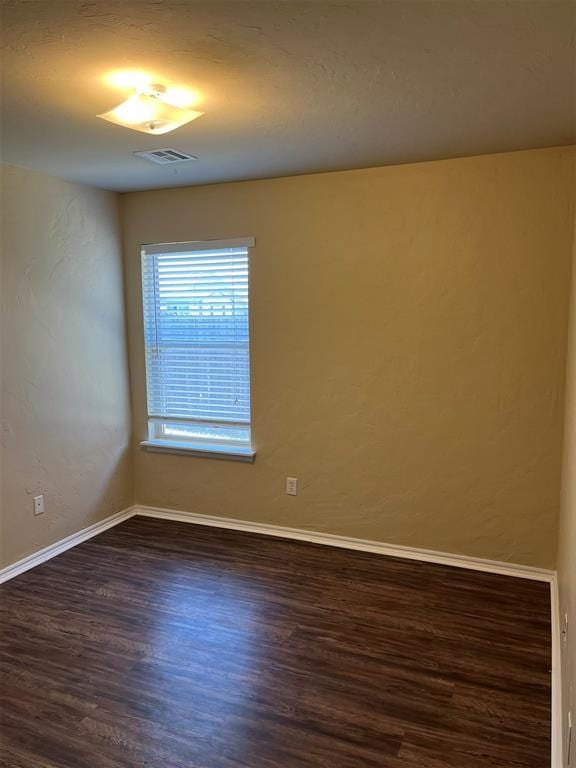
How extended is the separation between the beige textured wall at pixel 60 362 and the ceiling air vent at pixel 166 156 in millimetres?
823

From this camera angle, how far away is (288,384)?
3674 mm

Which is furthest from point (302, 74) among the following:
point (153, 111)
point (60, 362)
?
point (60, 362)

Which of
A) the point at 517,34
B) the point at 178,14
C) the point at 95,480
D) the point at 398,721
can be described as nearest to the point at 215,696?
the point at 398,721

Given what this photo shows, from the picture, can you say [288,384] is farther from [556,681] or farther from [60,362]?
[556,681]

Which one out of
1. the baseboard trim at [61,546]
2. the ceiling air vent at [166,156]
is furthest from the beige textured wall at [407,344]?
the baseboard trim at [61,546]

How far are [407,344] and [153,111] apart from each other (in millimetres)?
1936

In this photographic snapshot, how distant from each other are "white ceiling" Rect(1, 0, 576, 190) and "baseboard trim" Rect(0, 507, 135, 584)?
236cm

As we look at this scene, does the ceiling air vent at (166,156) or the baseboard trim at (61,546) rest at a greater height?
the ceiling air vent at (166,156)

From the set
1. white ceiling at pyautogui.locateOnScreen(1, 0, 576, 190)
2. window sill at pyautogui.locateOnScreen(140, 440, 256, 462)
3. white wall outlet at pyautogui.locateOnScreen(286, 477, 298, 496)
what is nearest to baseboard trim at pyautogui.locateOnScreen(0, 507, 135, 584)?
window sill at pyautogui.locateOnScreen(140, 440, 256, 462)

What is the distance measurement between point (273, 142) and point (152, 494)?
274 cm

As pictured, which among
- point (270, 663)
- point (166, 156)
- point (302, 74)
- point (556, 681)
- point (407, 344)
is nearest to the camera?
point (302, 74)

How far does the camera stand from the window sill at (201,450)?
Result: 12.6 ft

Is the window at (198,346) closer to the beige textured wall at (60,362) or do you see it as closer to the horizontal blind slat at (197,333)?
the horizontal blind slat at (197,333)

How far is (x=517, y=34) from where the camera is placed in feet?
5.29
